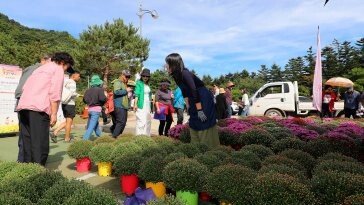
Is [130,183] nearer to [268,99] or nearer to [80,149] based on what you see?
[80,149]

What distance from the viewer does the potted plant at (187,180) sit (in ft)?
12.2

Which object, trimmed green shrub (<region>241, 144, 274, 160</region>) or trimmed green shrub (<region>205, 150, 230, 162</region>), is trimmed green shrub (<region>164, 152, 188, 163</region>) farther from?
trimmed green shrub (<region>241, 144, 274, 160</region>)

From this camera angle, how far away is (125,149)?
16.9ft

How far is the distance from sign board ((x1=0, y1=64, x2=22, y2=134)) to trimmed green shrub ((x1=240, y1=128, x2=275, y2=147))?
7.00 meters

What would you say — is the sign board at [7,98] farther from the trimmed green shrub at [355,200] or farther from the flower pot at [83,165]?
the trimmed green shrub at [355,200]

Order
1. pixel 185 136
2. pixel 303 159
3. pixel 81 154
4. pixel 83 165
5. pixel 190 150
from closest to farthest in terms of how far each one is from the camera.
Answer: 1. pixel 303 159
2. pixel 190 150
3. pixel 81 154
4. pixel 83 165
5. pixel 185 136

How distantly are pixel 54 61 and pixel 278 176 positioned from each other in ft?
11.6

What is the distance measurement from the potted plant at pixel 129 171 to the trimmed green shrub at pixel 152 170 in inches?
10.7

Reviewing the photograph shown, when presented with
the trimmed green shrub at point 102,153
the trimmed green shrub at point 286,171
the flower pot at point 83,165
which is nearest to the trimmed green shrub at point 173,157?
the trimmed green shrub at point 286,171

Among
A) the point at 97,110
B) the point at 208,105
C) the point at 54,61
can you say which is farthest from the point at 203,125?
the point at 97,110

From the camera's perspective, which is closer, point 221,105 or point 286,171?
point 286,171

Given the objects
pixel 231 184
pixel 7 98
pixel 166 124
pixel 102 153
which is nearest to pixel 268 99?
pixel 166 124

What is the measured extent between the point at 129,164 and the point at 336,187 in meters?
2.44

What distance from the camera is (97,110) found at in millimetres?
8781
